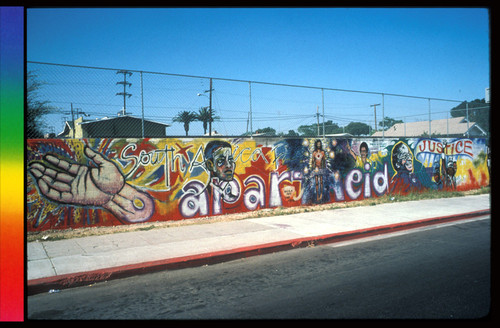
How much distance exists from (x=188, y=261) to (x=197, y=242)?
126 centimetres

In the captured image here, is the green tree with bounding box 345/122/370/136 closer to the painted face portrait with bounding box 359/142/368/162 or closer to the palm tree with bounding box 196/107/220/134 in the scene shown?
the painted face portrait with bounding box 359/142/368/162

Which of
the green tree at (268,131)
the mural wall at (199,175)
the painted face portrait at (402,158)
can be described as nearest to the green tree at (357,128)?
the mural wall at (199,175)

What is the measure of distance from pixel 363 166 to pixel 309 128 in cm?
271

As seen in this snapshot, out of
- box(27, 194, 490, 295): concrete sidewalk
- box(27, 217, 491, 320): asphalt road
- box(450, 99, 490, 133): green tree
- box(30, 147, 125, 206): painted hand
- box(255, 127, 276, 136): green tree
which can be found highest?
box(450, 99, 490, 133): green tree

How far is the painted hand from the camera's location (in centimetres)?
857

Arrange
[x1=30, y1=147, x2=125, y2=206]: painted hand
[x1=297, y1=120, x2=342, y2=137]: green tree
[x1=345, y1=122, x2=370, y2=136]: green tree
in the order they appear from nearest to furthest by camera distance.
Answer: [x1=30, y1=147, x2=125, y2=206]: painted hand < [x1=297, y1=120, x2=342, y2=137]: green tree < [x1=345, y1=122, x2=370, y2=136]: green tree

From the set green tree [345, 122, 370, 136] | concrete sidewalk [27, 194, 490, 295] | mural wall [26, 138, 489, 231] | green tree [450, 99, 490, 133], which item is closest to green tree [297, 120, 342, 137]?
mural wall [26, 138, 489, 231]

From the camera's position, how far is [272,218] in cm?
1049

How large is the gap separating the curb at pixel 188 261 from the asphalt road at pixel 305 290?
16 centimetres

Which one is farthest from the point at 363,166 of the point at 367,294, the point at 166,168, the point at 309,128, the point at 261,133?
the point at 367,294

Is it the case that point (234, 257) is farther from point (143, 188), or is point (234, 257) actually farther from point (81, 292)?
point (143, 188)

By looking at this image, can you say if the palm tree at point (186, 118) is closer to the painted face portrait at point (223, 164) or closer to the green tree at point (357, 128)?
the painted face portrait at point (223, 164)

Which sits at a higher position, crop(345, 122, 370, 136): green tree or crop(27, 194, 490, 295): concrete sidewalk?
crop(345, 122, 370, 136): green tree

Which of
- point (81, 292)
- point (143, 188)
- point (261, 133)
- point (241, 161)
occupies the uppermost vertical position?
point (261, 133)
